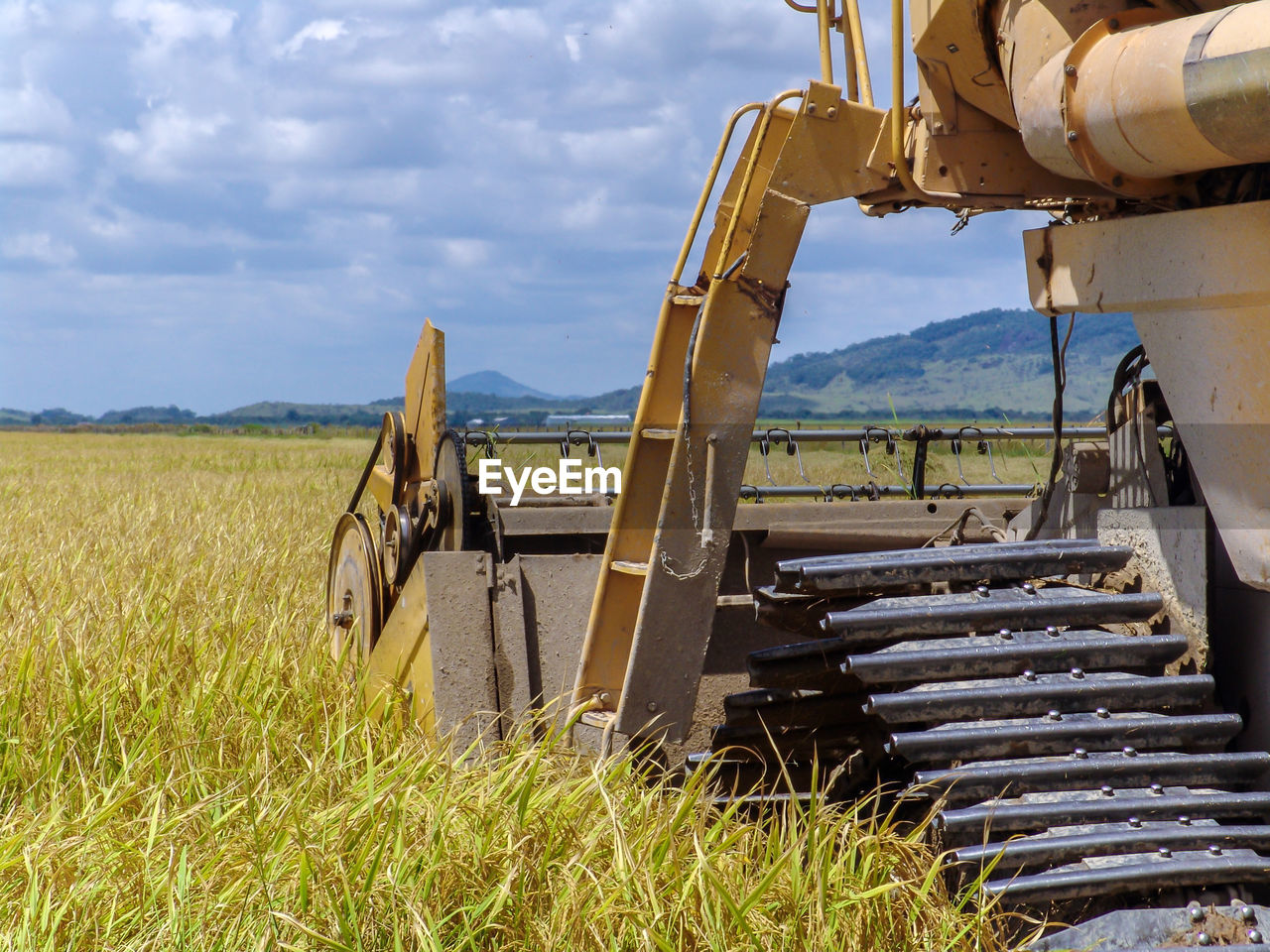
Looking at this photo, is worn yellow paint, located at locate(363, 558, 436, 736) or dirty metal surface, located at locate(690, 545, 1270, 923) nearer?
dirty metal surface, located at locate(690, 545, 1270, 923)

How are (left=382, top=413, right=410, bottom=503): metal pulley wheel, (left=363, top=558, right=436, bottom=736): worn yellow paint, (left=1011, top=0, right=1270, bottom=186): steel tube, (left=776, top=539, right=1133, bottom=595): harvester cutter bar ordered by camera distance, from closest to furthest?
(left=1011, top=0, right=1270, bottom=186): steel tube, (left=776, top=539, right=1133, bottom=595): harvester cutter bar, (left=363, top=558, right=436, bottom=736): worn yellow paint, (left=382, top=413, right=410, bottom=503): metal pulley wheel

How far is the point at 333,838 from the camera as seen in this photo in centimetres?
281

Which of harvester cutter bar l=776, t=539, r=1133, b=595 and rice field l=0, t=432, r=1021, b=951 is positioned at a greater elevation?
harvester cutter bar l=776, t=539, r=1133, b=595

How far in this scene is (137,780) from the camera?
3.36 meters

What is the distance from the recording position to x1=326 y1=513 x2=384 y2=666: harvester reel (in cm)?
492

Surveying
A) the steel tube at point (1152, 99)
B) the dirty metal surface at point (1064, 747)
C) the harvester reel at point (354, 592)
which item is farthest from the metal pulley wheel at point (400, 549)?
the steel tube at point (1152, 99)

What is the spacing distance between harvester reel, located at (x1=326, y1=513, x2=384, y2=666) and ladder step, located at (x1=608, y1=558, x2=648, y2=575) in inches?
48.3

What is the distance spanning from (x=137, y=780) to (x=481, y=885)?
1205 mm

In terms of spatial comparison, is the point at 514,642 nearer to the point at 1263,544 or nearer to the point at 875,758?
the point at 875,758

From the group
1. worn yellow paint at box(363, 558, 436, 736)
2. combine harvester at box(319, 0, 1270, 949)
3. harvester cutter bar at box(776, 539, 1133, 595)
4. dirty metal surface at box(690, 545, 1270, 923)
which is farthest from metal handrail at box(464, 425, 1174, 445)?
dirty metal surface at box(690, 545, 1270, 923)

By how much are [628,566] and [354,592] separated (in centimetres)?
180

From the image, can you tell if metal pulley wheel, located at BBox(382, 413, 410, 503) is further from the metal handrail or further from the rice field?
the metal handrail

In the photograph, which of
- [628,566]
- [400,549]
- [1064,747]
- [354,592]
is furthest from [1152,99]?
[354,592]

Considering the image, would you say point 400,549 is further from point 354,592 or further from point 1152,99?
point 1152,99
